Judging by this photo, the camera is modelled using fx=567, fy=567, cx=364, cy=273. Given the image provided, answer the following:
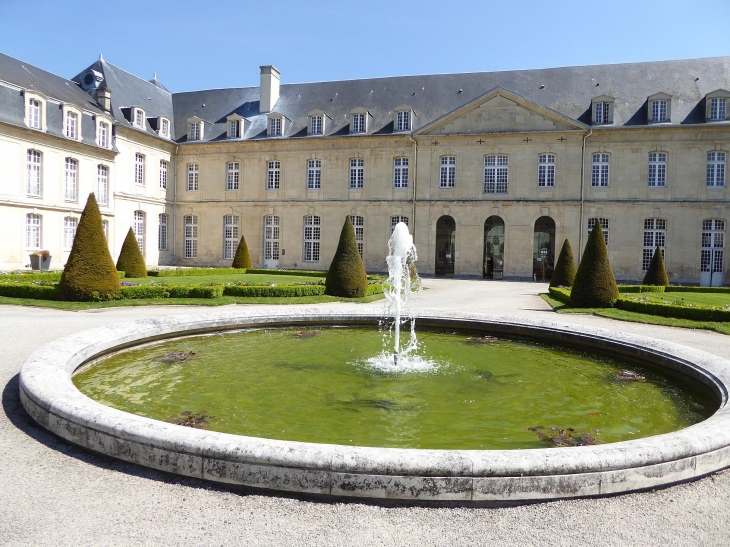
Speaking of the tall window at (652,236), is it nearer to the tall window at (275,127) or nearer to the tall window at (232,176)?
the tall window at (275,127)

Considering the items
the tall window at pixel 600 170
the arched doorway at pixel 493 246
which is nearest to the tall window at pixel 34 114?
the arched doorway at pixel 493 246

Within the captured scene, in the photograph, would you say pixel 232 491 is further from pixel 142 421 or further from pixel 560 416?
pixel 560 416

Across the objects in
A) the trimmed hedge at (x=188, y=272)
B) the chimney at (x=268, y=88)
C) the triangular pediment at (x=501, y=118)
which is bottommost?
the trimmed hedge at (x=188, y=272)

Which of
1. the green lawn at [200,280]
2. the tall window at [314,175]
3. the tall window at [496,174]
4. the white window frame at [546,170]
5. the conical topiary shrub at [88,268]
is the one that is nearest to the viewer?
the conical topiary shrub at [88,268]

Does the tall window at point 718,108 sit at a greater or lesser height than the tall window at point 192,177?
greater

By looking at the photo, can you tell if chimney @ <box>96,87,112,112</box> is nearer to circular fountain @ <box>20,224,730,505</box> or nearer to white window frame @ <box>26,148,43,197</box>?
white window frame @ <box>26,148,43,197</box>

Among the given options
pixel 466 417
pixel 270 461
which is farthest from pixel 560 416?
pixel 270 461

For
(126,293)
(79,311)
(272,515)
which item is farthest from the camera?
(126,293)

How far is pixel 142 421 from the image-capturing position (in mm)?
3607

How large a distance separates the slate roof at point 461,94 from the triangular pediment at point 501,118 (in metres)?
1.19

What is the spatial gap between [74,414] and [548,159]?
2537 centimetres

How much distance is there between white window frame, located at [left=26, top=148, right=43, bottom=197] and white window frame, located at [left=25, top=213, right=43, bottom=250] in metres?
0.92

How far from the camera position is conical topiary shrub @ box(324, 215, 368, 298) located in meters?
15.1

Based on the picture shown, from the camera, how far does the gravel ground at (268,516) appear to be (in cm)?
278
